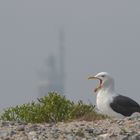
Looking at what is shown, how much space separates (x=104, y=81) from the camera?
21.5 m

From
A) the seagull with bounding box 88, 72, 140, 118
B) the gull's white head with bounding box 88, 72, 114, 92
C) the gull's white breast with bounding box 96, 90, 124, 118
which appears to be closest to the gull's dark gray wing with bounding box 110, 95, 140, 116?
the seagull with bounding box 88, 72, 140, 118

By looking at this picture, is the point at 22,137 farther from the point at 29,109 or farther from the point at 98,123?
the point at 29,109

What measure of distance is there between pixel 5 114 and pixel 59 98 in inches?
64.2

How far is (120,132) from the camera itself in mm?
14664

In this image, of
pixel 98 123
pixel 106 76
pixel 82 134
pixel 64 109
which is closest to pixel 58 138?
pixel 82 134

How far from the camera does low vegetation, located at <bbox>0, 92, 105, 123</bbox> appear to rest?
19703 mm

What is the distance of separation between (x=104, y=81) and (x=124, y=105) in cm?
140

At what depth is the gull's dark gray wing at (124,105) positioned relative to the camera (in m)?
20.3

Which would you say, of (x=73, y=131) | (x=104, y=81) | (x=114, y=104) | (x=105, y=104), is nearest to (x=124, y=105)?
(x=114, y=104)

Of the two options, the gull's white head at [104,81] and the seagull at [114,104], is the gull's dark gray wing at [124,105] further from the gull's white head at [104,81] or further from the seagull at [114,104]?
the gull's white head at [104,81]

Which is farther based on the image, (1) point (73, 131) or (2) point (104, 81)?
(2) point (104, 81)

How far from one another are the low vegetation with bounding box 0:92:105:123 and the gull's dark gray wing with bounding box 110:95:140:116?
20.4 inches

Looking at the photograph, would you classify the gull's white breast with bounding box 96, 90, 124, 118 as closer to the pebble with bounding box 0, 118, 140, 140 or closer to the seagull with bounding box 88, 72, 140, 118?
the seagull with bounding box 88, 72, 140, 118

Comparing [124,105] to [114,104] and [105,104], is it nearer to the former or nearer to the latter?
[114,104]
